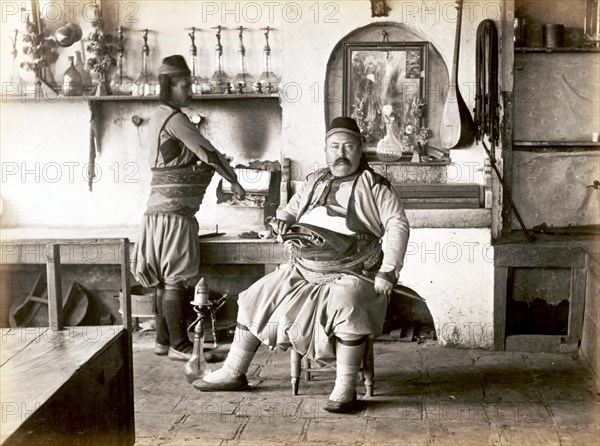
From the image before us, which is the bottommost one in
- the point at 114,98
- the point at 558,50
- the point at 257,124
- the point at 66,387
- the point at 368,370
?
the point at 368,370

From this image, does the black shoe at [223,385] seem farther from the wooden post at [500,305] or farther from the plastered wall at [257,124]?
the wooden post at [500,305]

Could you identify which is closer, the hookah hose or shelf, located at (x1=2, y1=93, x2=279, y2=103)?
the hookah hose

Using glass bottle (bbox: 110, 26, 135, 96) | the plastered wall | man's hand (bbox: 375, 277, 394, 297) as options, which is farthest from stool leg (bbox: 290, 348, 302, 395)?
glass bottle (bbox: 110, 26, 135, 96)

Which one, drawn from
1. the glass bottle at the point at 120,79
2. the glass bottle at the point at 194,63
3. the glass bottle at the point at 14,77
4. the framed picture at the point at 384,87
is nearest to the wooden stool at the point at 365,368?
the framed picture at the point at 384,87

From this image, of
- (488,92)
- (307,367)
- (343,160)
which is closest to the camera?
(343,160)

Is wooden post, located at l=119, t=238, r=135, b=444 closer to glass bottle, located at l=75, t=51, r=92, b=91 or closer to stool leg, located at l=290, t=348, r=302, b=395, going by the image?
stool leg, located at l=290, t=348, r=302, b=395

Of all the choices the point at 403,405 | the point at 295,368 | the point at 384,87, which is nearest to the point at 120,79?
the point at 384,87

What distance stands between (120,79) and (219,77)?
809 millimetres

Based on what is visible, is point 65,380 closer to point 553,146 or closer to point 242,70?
point 242,70

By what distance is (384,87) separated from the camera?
264 inches

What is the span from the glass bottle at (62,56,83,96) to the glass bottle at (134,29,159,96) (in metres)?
0.46

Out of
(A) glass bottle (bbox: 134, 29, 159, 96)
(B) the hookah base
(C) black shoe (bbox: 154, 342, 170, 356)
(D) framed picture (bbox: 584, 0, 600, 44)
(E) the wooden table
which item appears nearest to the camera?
(E) the wooden table

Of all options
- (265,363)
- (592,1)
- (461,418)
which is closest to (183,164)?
(265,363)

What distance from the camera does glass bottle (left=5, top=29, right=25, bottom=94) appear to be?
23.3 ft
